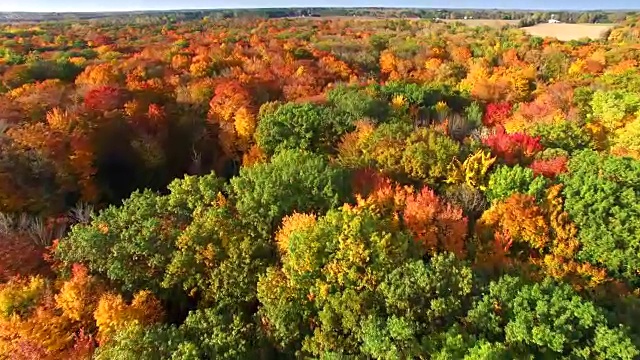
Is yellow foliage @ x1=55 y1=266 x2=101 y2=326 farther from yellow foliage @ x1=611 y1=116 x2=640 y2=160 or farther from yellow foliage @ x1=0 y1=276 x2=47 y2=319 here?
yellow foliage @ x1=611 y1=116 x2=640 y2=160

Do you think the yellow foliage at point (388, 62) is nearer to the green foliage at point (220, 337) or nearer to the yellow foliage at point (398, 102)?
the yellow foliage at point (398, 102)

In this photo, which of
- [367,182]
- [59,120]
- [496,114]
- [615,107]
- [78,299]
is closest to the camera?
[78,299]

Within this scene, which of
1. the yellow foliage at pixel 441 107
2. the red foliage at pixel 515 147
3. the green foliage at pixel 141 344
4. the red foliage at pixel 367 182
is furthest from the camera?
the yellow foliage at pixel 441 107

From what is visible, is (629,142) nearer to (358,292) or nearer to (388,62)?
(358,292)

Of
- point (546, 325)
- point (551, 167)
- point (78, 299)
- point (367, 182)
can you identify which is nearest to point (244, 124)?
point (367, 182)

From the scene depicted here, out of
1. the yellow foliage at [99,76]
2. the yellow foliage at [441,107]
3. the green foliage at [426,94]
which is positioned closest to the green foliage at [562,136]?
the yellow foliage at [441,107]

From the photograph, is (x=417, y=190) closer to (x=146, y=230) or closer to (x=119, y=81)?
(x=146, y=230)

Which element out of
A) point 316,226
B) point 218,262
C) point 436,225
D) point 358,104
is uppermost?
point 358,104
